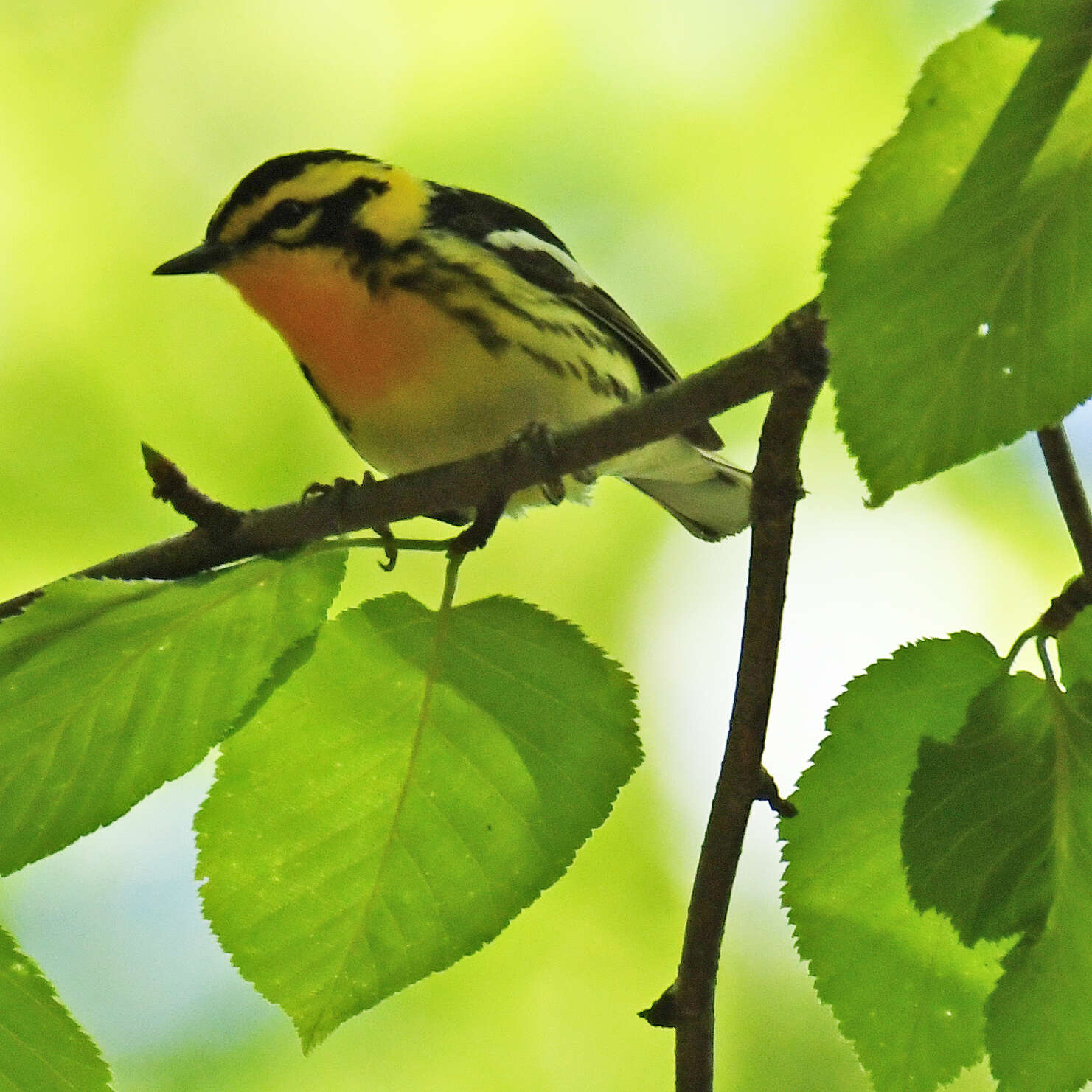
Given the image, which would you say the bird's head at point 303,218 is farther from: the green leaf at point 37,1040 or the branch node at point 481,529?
the green leaf at point 37,1040

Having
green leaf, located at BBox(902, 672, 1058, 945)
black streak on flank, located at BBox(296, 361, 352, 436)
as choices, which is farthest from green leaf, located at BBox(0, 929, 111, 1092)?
black streak on flank, located at BBox(296, 361, 352, 436)

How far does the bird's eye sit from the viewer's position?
9.25 ft

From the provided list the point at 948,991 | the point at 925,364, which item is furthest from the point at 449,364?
the point at 925,364

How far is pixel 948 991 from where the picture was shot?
1359 mm

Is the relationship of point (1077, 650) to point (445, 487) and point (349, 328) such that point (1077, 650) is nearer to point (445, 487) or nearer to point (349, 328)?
point (445, 487)

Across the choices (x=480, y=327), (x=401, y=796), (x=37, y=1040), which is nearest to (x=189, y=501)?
(x=401, y=796)

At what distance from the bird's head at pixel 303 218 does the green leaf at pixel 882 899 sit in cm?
162

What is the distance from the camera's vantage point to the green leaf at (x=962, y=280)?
88 centimetres

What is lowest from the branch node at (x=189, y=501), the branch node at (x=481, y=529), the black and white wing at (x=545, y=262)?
the branch node at (x=481, y=529)

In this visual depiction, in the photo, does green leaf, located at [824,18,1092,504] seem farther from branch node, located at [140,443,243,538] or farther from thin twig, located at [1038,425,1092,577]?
branch node, located at [140,443,243,538]

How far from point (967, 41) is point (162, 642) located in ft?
3.20

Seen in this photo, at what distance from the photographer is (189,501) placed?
1.67 m

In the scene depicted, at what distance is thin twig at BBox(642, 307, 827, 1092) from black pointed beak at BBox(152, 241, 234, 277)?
1646 millimetres

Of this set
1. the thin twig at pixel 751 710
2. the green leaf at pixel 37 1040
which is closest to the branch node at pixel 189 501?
the green leaf at pixel 37 1040
